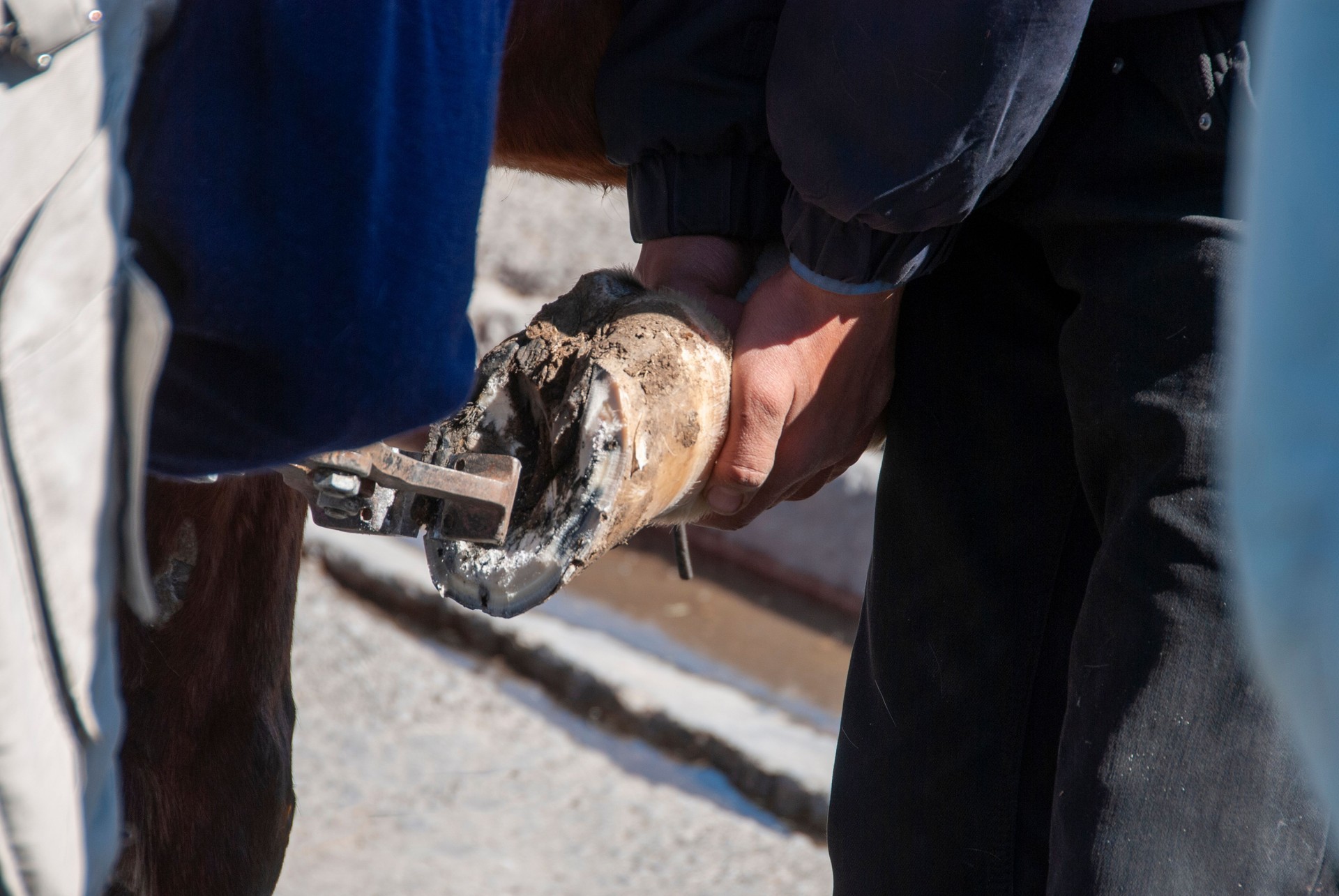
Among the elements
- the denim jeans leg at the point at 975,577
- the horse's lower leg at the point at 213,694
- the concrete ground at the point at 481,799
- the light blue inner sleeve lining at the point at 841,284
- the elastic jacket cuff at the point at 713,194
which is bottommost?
the concrete ground at the point at 481,799

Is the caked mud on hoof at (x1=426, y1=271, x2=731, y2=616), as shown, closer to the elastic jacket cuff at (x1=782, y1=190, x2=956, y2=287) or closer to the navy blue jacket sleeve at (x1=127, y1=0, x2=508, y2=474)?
the elastic jacket cuff at (x1=782, y1=190, x2=956, y2=287)

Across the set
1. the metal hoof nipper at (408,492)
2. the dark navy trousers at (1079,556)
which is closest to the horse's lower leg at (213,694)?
the metal hoof nipper at (408,492)

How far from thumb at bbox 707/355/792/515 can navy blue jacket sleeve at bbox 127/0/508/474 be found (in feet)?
1.10

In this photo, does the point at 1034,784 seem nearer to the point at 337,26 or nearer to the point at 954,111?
the point at 954,111

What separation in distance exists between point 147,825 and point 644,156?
0.76 meters

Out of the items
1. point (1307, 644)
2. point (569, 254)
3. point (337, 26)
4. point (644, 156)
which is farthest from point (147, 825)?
point (569, 254)

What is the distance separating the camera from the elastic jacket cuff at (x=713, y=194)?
0.98m

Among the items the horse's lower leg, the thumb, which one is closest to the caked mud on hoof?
the thumb

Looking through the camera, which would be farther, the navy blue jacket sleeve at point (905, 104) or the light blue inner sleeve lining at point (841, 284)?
the light blue inner sleeve lining at point (841, 284)

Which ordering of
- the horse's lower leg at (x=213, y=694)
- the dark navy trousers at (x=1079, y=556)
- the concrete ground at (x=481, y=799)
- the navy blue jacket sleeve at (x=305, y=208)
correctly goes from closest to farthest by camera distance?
the navy blue jacket sleeve at (x=305, y=208) → the dark navy trousers at (x=1079, y=556) → the horse's lower leg at (x=213, y=694) → the concrete ground at (x=481, y=799)

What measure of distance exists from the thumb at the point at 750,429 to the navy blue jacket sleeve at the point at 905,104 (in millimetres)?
110

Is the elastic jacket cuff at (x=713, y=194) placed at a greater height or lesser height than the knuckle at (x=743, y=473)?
greater

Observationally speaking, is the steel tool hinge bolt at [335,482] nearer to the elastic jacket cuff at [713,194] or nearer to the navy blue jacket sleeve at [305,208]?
the navy blue jacket sleeve at [305,208]

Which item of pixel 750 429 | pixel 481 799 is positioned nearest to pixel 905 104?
pixel 750 429
